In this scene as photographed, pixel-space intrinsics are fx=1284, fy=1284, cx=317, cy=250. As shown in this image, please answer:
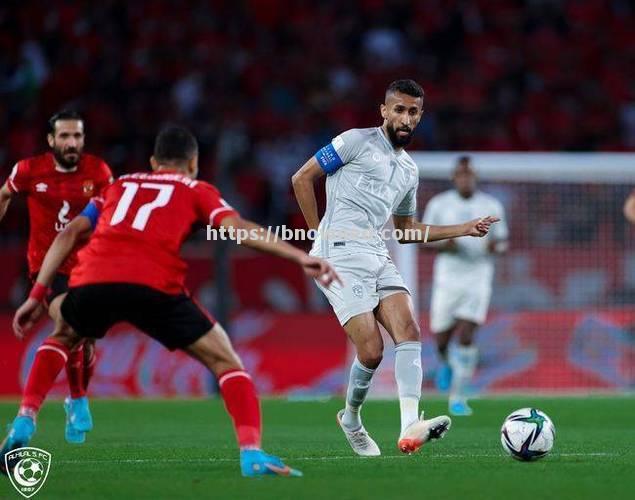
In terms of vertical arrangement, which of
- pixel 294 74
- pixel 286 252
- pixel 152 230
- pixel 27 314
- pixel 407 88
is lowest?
pixel 27 314

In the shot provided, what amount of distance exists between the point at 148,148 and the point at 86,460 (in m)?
11.2

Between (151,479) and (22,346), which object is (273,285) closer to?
(22,346)

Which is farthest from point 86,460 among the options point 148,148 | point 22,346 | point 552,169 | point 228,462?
point 148,148

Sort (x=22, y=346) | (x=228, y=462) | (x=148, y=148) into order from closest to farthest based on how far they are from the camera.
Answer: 1. (x=228, y=462)
2. (x=22, y=346)
3. (x=148, y=148)

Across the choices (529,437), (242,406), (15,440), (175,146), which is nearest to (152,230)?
(175,146)

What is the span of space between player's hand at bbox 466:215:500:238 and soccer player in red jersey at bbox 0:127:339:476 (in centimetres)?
194

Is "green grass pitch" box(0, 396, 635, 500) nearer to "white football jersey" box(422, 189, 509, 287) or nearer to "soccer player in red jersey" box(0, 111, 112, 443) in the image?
"soccer player in red jersey" box(0, 111, 112, 443)

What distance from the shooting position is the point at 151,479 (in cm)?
673

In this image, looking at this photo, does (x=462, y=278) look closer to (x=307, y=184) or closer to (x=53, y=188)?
(x=53, y=188)

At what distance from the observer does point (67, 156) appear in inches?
392

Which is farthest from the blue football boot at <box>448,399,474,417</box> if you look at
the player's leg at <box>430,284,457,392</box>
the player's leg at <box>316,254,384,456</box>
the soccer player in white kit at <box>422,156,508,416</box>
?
the player's leg at <box>316,254,384,456</box>

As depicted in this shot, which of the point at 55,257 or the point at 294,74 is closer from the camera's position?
the point at 55,257

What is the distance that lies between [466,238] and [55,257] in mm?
7806

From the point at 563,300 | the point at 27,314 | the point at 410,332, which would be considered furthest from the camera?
the point at 563,300
